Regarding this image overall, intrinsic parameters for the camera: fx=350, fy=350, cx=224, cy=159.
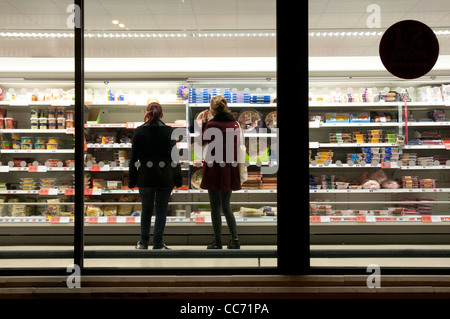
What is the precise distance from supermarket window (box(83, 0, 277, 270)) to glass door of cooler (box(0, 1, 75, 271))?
323 millimetres

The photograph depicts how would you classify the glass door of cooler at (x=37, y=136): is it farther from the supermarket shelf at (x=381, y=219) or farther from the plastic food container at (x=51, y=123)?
the supermarket shelf at (x=381, y=219)

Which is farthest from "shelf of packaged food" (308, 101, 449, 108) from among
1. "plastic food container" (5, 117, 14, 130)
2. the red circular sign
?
"plastic food container" (5, 117, 14, 130)

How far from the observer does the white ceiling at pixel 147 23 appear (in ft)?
13.9

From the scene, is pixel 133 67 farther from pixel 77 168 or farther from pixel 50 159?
pixel 77 168

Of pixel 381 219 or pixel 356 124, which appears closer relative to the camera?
pixel 381 219

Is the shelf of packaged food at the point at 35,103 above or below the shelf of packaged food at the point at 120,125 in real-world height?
above

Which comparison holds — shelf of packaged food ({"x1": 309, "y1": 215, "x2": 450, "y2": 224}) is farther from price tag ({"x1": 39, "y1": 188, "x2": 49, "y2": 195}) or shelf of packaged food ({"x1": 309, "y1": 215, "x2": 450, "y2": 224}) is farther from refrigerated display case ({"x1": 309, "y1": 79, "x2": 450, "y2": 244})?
price tag ({"x1": 39, "y1": 188, "x2": 49, "y2": 195})

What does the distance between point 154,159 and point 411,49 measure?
8.24 ft

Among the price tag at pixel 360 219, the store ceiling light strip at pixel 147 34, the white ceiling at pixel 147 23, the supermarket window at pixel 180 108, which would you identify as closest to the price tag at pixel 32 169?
the supermarket window at pixel 180 108

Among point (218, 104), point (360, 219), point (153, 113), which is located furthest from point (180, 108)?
point (360, 219)

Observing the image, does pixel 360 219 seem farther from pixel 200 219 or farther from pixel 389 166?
pixel 200 219

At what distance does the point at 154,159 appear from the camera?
369cm

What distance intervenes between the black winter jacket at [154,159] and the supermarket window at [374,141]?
Answer: 1904 mm
